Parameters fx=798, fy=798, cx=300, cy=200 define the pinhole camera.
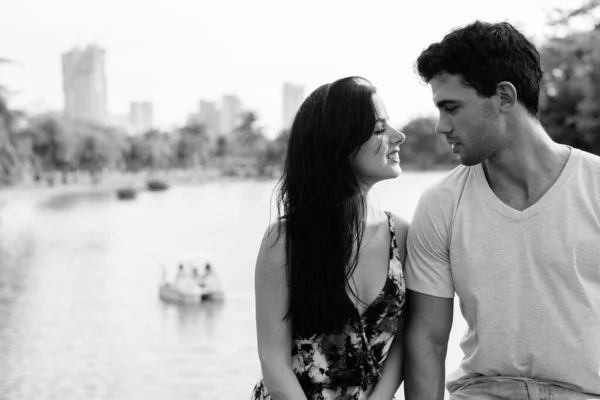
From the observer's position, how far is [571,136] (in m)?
21.8

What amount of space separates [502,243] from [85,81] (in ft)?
357

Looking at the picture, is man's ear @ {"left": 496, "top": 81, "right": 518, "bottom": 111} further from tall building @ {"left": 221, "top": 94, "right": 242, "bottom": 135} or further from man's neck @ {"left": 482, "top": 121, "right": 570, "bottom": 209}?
tall building @ {"left": 221, "top": 94, "right": 242, "bottom": 135}

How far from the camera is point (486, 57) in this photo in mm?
1930

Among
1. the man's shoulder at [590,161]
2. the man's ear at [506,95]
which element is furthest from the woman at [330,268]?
the man's shoulder at [590,161]

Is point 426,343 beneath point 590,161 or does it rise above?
beneath

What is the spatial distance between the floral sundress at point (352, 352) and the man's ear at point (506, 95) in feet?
1.57

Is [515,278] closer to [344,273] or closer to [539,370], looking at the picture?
[539,370]

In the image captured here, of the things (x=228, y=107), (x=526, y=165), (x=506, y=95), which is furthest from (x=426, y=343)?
(x=228, y=107)

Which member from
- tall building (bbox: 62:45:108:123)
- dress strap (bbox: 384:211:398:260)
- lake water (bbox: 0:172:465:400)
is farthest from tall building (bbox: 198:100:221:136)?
dress strap (bbox: 384:211:398:260)

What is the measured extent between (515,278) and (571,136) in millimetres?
21089

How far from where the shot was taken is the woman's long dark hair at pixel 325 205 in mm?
1959

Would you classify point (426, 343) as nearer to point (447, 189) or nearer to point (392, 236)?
point (392, 236)

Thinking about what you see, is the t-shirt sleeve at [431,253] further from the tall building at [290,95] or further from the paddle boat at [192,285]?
the tall building at [290,95]

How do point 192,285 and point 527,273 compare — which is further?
point 192,285
